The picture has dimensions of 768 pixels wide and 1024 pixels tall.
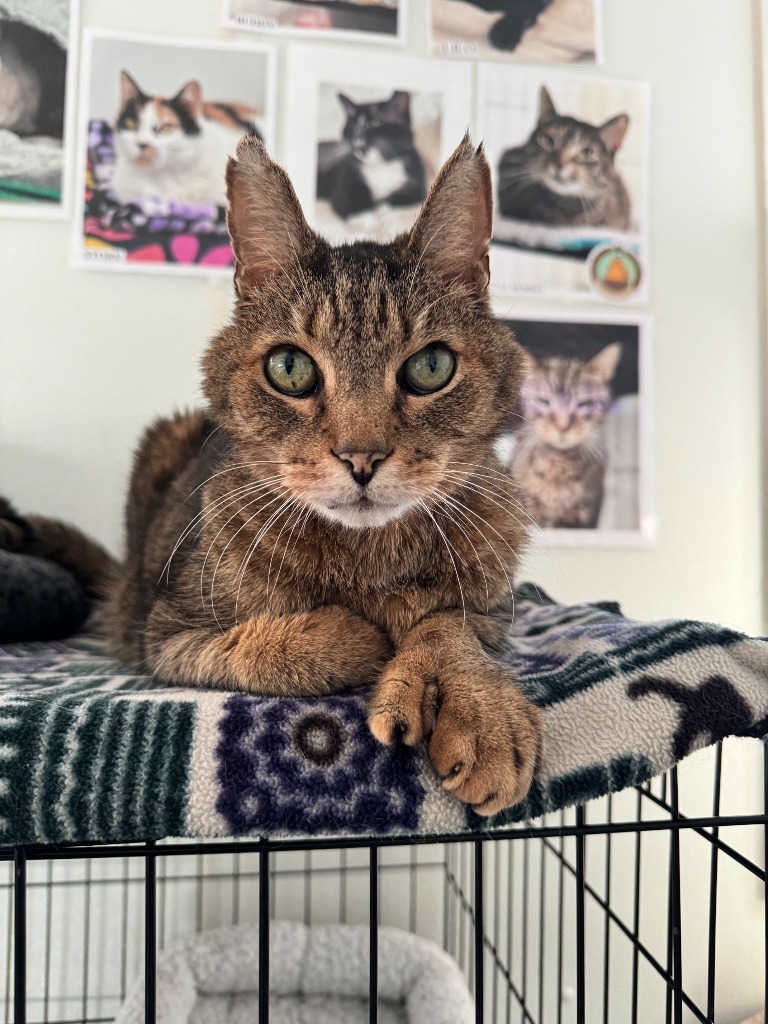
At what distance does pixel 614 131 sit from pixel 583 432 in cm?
61

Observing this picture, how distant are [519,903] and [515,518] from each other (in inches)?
40.3

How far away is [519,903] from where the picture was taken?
1.48 m

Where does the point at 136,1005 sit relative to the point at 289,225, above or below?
below

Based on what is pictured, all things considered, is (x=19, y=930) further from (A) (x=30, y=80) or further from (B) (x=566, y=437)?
(A) (x=30, y=80)

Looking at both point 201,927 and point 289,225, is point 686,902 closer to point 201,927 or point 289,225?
point 201,927

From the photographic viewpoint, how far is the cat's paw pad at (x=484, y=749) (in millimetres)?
512

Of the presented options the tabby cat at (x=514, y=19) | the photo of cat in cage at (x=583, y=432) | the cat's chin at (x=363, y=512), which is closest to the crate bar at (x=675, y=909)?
the cat's chin at (x=363, y=512)

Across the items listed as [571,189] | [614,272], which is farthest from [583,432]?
[571,189]

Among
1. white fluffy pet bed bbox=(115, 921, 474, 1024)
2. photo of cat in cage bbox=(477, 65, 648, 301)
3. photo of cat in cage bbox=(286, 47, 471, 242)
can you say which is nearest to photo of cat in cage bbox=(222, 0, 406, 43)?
photo of cat in cage bbox=(286, 47, 471, 242)

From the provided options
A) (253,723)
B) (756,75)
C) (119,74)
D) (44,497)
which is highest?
(756,75)

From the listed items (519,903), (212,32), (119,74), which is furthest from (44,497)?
(519,903)

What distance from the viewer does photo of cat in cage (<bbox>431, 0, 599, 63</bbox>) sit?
145 centimetres

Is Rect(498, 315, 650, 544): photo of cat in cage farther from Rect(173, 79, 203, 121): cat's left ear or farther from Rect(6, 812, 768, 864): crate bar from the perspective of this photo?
Rect(6, 812, 768, 864): crate bar

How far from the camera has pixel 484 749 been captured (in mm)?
519
